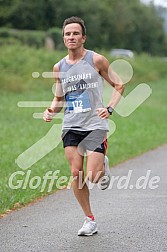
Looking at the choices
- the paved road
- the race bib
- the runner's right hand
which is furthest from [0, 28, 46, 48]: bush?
the race bib

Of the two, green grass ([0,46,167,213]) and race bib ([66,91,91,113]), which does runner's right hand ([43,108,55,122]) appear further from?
green grass ([0,46,167,213])

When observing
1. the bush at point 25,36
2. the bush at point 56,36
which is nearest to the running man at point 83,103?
the bush at point 25,36

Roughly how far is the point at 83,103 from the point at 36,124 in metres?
12.3

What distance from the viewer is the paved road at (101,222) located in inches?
265

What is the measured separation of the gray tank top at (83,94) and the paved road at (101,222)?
3.45 ft

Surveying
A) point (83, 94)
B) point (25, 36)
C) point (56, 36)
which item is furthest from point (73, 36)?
point (56, 36)

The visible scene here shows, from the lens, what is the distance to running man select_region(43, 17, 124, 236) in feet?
23.3

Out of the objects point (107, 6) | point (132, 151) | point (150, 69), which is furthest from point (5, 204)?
point (107, 6)

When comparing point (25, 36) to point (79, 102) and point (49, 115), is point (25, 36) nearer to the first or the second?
point (49, 115)

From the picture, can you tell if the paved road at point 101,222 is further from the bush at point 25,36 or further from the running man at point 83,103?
the bush at point 25,36

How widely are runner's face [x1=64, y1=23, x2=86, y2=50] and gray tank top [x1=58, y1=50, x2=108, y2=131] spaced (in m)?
0.16

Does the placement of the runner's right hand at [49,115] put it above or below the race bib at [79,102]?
below

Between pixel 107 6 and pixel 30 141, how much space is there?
2324 inches

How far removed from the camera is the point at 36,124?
19.3m
